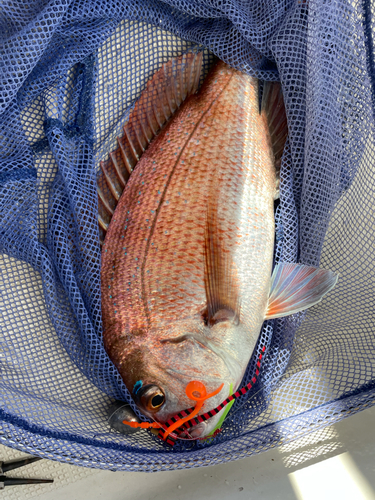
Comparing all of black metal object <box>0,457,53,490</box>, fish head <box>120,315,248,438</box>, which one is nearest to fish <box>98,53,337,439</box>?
fish head <box>120,315,248,438</box>

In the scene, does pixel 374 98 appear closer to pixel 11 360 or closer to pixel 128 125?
pixel 128 125

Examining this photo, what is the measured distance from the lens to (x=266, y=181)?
1517 millimetres

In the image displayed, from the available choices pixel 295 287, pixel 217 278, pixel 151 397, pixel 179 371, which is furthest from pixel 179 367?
pixel 295 287

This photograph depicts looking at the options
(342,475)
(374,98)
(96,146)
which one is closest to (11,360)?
(96,146)

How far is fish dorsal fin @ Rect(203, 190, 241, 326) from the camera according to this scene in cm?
137

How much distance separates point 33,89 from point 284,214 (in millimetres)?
1045

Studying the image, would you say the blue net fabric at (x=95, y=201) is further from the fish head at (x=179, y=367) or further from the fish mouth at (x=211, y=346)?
the fish mouth at (x=211, y=346)

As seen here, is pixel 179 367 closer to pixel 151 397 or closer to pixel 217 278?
pixel 151 397

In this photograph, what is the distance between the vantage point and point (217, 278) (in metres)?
1.38

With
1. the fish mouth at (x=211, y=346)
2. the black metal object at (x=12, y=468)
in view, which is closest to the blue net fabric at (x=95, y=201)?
the fish mouth at (x=211, y=346)

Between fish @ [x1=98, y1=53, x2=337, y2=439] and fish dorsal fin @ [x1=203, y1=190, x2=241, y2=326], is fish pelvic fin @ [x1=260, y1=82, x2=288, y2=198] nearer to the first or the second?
fish @ [x1=98, y1=53, x2=337, y2=439]

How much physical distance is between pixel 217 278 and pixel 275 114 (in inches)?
28.2

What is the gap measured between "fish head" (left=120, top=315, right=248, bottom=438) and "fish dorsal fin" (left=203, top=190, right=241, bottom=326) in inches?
1.4

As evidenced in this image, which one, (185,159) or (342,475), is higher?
(185,159)
